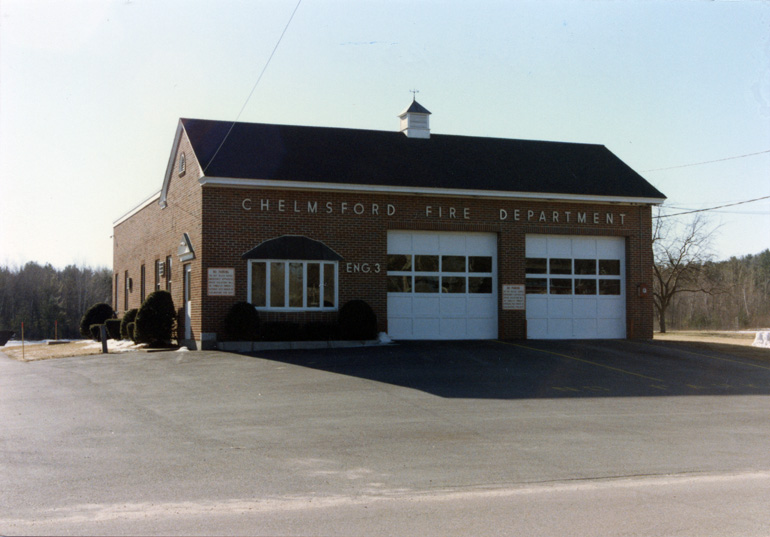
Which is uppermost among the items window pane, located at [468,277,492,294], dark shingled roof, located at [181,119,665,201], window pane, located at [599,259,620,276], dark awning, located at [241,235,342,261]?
dark shingled roof, located at [181,119,665,201]

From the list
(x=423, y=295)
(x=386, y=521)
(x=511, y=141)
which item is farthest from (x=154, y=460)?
(x=511, y=141)

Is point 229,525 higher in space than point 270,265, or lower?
lower

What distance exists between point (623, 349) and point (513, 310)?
3734 mm

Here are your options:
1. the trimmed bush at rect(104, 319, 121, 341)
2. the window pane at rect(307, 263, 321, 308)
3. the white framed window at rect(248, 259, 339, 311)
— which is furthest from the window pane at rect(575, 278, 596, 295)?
the trimmed bush at rect(104, 319, 121, 341)

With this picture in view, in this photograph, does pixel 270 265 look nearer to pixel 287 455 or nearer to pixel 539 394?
pixel 539 394

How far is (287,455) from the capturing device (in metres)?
9.05

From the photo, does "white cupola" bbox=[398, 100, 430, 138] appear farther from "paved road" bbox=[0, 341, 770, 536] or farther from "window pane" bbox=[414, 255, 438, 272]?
"paved road" bbox=[0, 341, 770, 536]

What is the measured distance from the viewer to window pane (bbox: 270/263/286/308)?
22172 millimetres

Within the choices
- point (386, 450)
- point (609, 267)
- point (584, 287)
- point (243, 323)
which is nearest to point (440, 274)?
point (584, 287)

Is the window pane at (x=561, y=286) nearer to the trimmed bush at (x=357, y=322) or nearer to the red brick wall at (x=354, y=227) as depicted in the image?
the red brick wall at (x=354, y=227)

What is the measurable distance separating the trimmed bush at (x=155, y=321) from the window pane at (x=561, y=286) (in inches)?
477

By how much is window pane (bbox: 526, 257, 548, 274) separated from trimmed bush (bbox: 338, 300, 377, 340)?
5655 mm

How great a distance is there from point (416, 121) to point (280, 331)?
998 centimetres

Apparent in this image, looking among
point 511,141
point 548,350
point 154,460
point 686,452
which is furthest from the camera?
point 511,141
